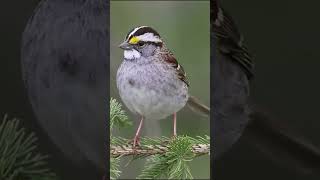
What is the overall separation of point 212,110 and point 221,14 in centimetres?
15

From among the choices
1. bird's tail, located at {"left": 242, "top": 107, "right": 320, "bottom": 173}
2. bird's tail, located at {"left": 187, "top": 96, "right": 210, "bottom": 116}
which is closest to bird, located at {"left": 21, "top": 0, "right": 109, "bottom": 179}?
bird's tail, located at {"left": 187, "top": 96, "right": 210, "bottom": 116}

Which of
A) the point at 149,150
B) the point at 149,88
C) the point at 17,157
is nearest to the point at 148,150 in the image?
the point at 149,150

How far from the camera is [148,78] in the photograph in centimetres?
88

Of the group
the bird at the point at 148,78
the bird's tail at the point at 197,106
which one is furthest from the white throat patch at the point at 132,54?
the bird's tail at the point at 197,106

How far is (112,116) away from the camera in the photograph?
917mm

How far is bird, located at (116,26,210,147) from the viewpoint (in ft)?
2.90

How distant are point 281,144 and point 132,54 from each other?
292mm

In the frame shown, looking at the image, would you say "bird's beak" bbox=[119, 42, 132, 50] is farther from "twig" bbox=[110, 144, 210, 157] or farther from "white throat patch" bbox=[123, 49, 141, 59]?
"twig" bbox=[110, 144, 210, 157]

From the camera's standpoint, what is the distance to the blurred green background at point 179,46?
0.92 meters

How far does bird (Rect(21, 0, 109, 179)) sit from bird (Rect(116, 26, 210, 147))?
3 centimetres

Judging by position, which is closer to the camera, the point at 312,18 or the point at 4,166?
the point at 4,166

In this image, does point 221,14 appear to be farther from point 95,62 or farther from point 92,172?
point 92,172

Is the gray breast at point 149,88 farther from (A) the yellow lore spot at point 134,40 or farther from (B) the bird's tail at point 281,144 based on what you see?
(B) the bird's tail at point 281,144

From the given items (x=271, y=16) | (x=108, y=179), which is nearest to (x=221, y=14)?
(x=271, y=16)
